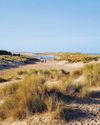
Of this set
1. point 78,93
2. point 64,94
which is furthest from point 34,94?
point 78,93

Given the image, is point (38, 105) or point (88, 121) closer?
point (88, 121)

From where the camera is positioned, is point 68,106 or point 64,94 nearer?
point 68,106

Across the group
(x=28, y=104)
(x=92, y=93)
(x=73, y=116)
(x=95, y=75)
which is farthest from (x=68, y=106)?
(x=95, y=75)

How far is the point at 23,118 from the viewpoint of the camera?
322 inches

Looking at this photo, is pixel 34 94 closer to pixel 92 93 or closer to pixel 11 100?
pixel 11 100

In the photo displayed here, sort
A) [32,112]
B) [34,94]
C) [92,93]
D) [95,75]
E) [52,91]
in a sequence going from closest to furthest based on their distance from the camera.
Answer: [32,112], [34,94], [52,91], [92,93], [95,75]

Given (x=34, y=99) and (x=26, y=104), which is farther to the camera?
(x=34, y=99)

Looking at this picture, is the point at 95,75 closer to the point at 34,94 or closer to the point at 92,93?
the point at 92,93

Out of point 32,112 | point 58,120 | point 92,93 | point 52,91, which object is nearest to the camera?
point 58,120

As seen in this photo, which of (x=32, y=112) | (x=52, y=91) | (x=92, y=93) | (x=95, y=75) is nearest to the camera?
(x=32, y=112)

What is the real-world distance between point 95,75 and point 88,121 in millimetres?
6064

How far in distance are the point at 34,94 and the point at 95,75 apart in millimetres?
5299

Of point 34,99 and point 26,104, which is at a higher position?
point 34,99

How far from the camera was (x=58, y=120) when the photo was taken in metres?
7.73
